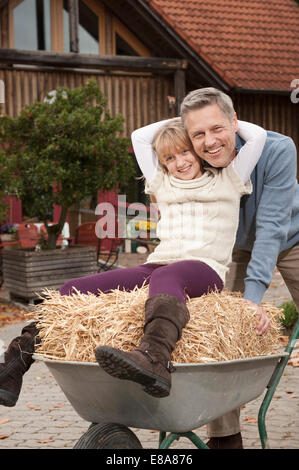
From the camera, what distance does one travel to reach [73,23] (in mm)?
12844

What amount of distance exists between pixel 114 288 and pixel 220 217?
539 mm

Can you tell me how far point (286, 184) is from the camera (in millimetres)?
3070

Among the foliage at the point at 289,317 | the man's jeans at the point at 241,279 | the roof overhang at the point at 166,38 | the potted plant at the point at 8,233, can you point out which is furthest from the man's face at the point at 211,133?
the roof overhang at the point at 166,38

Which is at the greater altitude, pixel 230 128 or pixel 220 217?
pixel 230 128

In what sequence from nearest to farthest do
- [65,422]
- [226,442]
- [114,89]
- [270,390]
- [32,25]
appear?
[270,390] → [226,442] → [65,422] → [114,89] → [32,25]

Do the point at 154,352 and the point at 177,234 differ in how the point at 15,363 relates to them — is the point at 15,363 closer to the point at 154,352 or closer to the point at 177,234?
the point at 154,352

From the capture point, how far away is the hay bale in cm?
251

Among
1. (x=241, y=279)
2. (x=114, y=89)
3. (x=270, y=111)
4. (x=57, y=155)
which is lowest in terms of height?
(x=241, y=279)

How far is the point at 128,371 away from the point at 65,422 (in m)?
2.75

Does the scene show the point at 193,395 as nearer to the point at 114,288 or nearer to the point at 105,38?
the point at 114,288

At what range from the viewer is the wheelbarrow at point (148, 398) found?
238 cm

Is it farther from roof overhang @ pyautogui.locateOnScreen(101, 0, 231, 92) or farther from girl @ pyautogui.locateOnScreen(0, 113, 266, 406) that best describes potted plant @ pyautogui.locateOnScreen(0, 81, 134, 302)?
girl @ pyautogui.locateOnScreen(0, 113, 266, 406)

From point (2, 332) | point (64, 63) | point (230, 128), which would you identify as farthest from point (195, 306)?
point (64, 63)

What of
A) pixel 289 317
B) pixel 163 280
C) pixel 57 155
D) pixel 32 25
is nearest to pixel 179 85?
pixel 32 25
